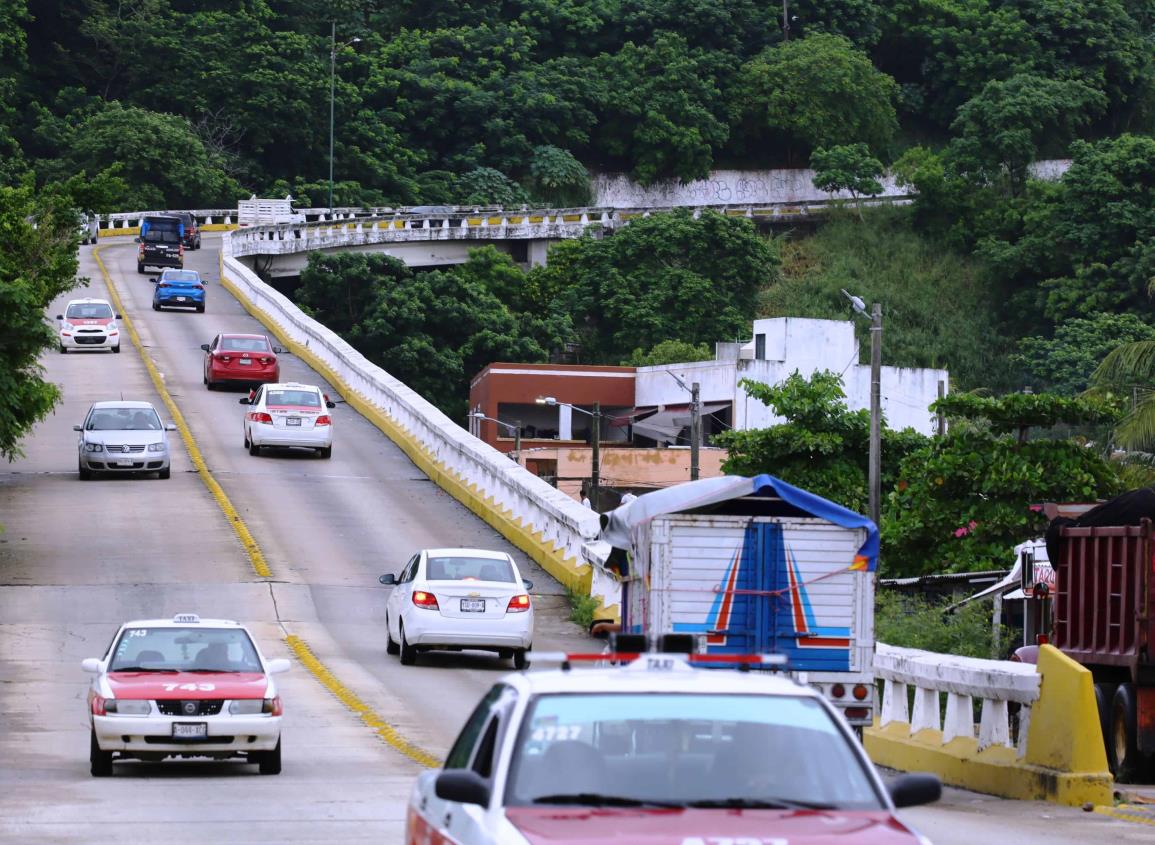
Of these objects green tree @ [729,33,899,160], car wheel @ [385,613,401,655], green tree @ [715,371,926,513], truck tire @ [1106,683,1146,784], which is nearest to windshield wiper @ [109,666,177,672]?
truck tire @ [1106,683,1146,784]

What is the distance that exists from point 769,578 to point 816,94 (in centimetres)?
11036

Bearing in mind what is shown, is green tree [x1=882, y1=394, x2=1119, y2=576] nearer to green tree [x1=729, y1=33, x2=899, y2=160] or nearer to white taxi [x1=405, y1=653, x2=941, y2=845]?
white taxi [x1=405, y1=653, x2=941, y2=845]

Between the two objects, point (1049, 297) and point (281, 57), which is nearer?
point (1049, 297)

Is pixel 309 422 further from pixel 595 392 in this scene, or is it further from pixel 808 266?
pixel 808 266

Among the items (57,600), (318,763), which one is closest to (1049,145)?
(57,600)

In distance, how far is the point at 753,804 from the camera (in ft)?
26.0

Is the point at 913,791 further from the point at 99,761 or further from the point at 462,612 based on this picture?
the point at 462,612

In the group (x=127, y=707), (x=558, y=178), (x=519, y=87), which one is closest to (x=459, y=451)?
(x=127, y=707)

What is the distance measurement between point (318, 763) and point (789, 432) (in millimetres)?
24393

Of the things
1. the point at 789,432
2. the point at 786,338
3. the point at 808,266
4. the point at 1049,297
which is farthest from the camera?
the point at 808,266

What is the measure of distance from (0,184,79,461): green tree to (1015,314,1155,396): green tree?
59.5 meters

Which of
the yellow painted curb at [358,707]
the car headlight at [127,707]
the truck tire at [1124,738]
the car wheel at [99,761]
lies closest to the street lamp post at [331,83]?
the yellow painted curb at [358,707]

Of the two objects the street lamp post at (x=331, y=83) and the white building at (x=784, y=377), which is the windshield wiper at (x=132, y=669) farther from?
the street lamp post at (x=331, y=83)

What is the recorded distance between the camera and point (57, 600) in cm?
2862
